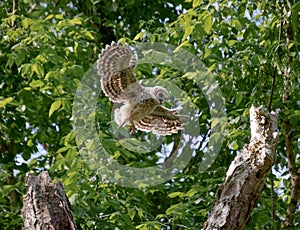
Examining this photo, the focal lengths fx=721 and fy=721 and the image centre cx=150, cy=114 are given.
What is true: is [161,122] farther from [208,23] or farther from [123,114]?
[208,23]

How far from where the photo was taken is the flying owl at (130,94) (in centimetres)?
369

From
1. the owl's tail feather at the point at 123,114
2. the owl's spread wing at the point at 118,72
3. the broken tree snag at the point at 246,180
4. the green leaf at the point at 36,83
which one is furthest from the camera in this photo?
the green leaf at the point at 36,83

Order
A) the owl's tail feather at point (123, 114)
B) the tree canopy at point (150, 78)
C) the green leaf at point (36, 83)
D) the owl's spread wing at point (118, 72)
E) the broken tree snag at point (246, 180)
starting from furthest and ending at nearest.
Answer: the green leaf at point (36, 83) < the tree canopy at point (150, 78) < the owl's tail feather at point (123, 114) < the owl's spread wing at point (118, 72) < the broken tree snag at point (246, 180)

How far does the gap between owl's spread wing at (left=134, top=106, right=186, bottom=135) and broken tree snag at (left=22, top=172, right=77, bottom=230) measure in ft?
3.23

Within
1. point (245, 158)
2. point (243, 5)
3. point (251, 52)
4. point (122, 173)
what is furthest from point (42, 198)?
point (243, 5)

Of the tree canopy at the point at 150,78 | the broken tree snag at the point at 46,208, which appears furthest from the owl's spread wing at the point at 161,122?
the broken tree snag at the point at 46,208

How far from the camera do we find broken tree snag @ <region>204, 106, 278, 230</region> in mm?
3270

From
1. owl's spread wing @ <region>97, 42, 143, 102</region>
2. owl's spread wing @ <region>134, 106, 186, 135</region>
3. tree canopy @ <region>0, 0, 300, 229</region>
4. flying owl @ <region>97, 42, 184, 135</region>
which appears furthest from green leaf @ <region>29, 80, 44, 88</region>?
owl's spread wing @ <region>97, 42, 143, 102</region>

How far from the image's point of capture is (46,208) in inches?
124

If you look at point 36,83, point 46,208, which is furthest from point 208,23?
point 46,208

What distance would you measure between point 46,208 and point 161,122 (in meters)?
1.16

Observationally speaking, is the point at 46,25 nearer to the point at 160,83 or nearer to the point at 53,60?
the point at 53,60

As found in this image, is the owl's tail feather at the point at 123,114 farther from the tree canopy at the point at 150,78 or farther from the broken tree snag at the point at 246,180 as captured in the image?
the broken tree snag at the point at 246,180

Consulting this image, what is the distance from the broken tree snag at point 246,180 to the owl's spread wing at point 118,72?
2.29 feet
